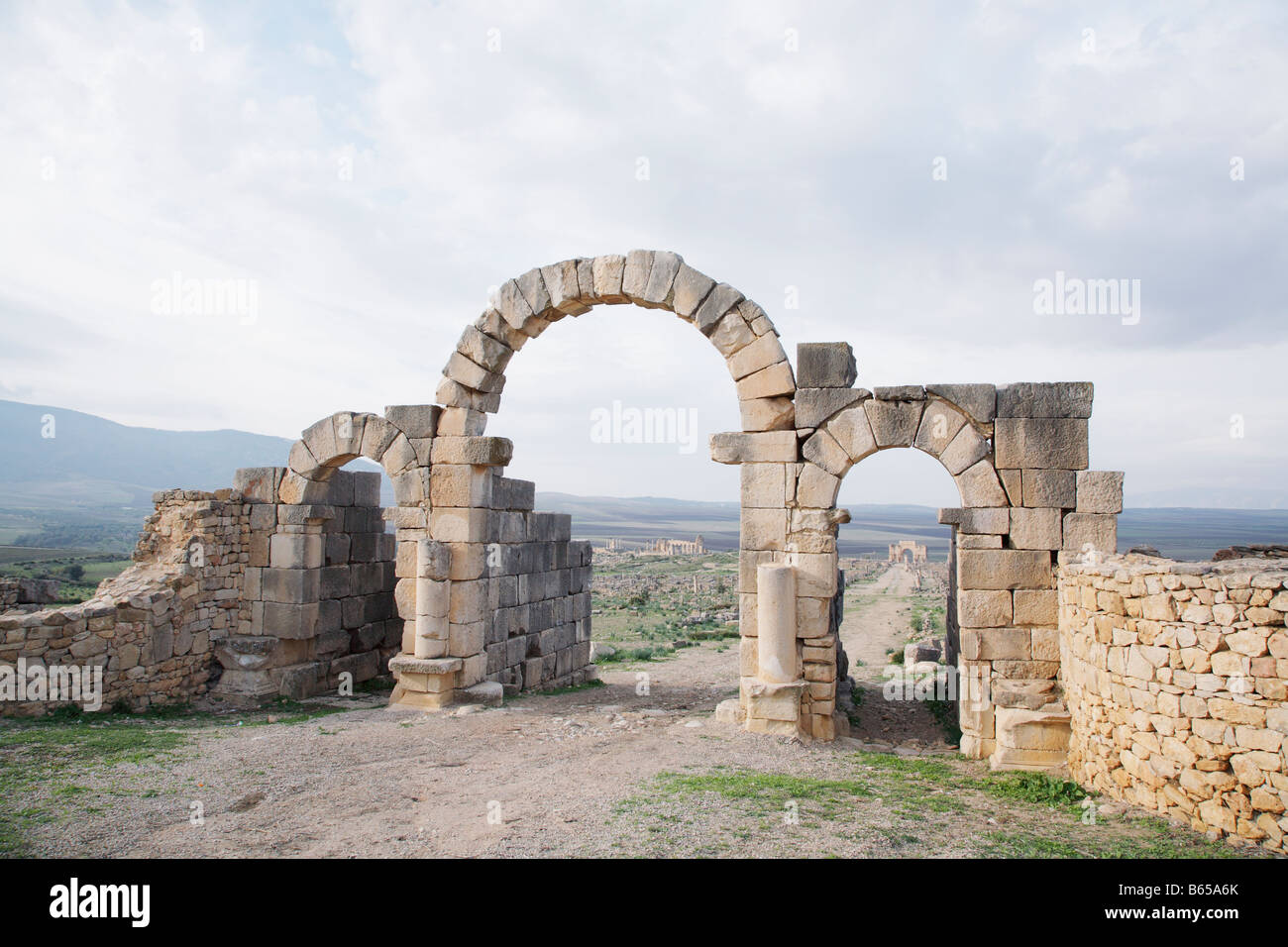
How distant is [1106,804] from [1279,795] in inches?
57.3

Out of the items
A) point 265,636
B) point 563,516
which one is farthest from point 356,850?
point 563,516

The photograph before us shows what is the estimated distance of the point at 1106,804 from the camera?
667cm

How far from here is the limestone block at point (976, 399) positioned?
8.76 m

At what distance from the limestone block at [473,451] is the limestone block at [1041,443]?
246 inches

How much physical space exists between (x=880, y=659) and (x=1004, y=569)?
9.36 m

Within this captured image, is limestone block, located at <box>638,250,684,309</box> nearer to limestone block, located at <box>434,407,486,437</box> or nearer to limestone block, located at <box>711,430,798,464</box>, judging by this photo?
limestone block, located at <box>711,430,798,464</box>

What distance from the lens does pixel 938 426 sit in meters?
8.88

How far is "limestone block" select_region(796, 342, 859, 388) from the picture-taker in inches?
364

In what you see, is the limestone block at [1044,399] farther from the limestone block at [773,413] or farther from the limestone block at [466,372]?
the limestone block at [466,372]

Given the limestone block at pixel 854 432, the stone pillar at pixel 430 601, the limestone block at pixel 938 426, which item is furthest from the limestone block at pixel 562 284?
the limestone block at pixel 938 426

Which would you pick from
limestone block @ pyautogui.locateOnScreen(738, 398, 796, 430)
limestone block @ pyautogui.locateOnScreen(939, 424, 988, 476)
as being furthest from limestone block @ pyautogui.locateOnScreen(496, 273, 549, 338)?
limestone block @ pyautogui.locateOnScreen(939, 424, 988, 476)

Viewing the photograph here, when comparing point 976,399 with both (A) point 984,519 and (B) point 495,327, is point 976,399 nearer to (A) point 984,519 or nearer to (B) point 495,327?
(A) point 984,519

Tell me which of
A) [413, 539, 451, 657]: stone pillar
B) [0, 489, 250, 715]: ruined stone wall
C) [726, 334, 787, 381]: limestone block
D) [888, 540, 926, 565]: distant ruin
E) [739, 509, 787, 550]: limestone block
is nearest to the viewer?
[0, 489, 250, 715]: ruined stone wall

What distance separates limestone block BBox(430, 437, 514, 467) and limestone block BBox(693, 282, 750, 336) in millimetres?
3213
